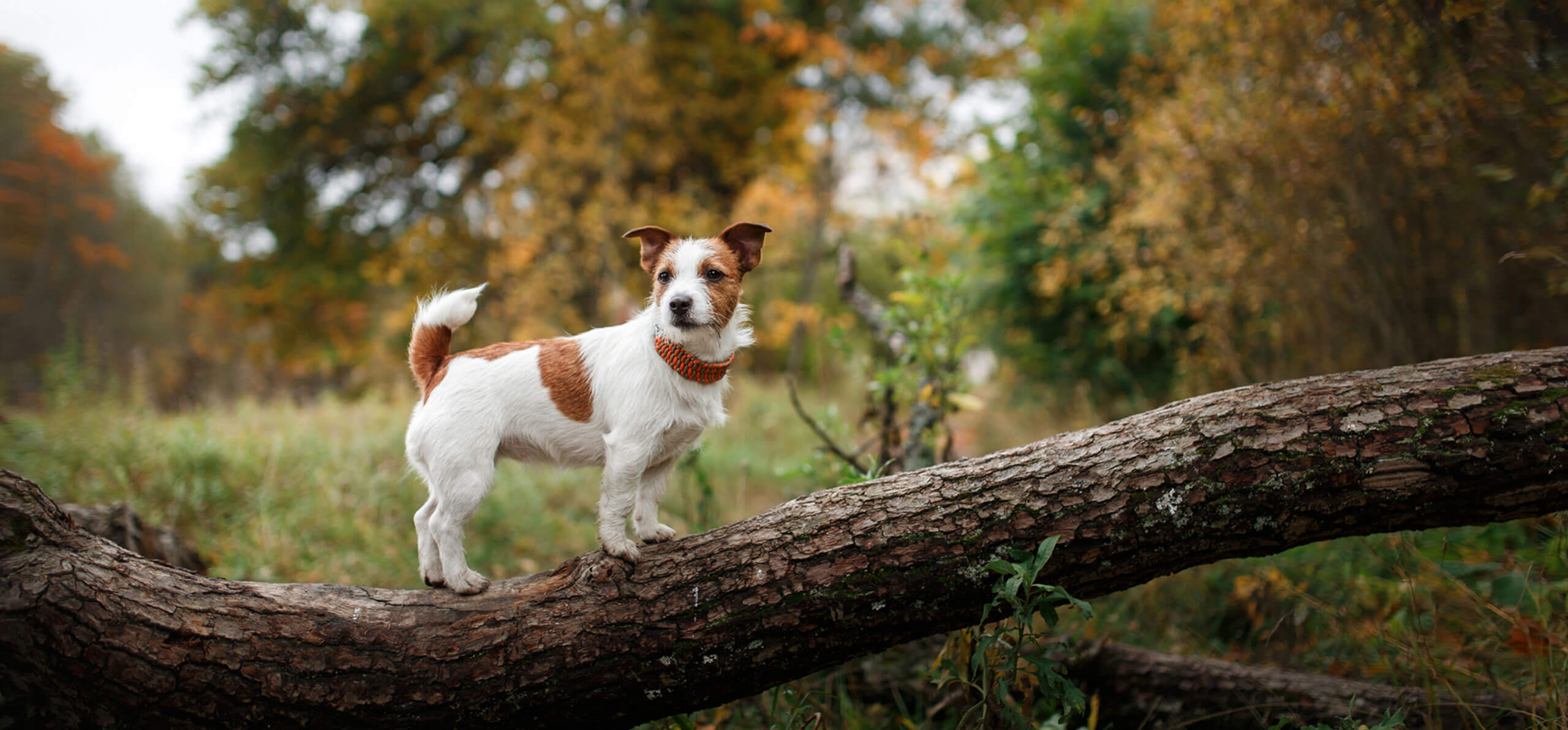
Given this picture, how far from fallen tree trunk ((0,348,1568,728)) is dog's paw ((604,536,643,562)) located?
0.13 ft

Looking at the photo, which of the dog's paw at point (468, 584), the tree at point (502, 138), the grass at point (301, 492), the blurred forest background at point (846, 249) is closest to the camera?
the dog's paw at point (468, 584)

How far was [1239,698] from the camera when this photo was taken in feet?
9.15

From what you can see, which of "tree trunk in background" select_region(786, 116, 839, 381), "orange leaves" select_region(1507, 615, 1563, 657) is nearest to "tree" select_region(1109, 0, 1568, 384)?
"orange leaves" select_region(1507, 615, 1563, 657)

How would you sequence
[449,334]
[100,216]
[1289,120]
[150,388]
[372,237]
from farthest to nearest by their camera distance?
[372,237] → [150,388] → [100,216] → [1289,120] → [449,334]

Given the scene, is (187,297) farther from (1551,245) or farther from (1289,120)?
(1551,245)

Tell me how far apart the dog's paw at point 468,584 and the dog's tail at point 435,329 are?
24.8 inches

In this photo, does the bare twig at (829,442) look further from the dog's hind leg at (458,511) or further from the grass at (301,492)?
the dog's hind leg at (458,511)

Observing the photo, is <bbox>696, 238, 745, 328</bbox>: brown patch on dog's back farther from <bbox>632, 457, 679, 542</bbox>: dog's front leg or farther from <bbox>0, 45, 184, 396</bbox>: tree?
<bbox>0, 45, 184, 396</bbox>: tree

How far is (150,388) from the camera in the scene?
7711 mm

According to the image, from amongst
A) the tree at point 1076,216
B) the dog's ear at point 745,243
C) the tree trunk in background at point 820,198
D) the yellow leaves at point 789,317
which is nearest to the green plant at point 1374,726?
the dog's ear at point 745,243

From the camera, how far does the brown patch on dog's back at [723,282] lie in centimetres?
222

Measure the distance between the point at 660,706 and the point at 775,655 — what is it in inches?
15.0

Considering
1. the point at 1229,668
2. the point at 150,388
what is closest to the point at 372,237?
the point at 150,388

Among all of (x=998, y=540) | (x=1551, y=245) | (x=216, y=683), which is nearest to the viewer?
(x=216, y=683)
